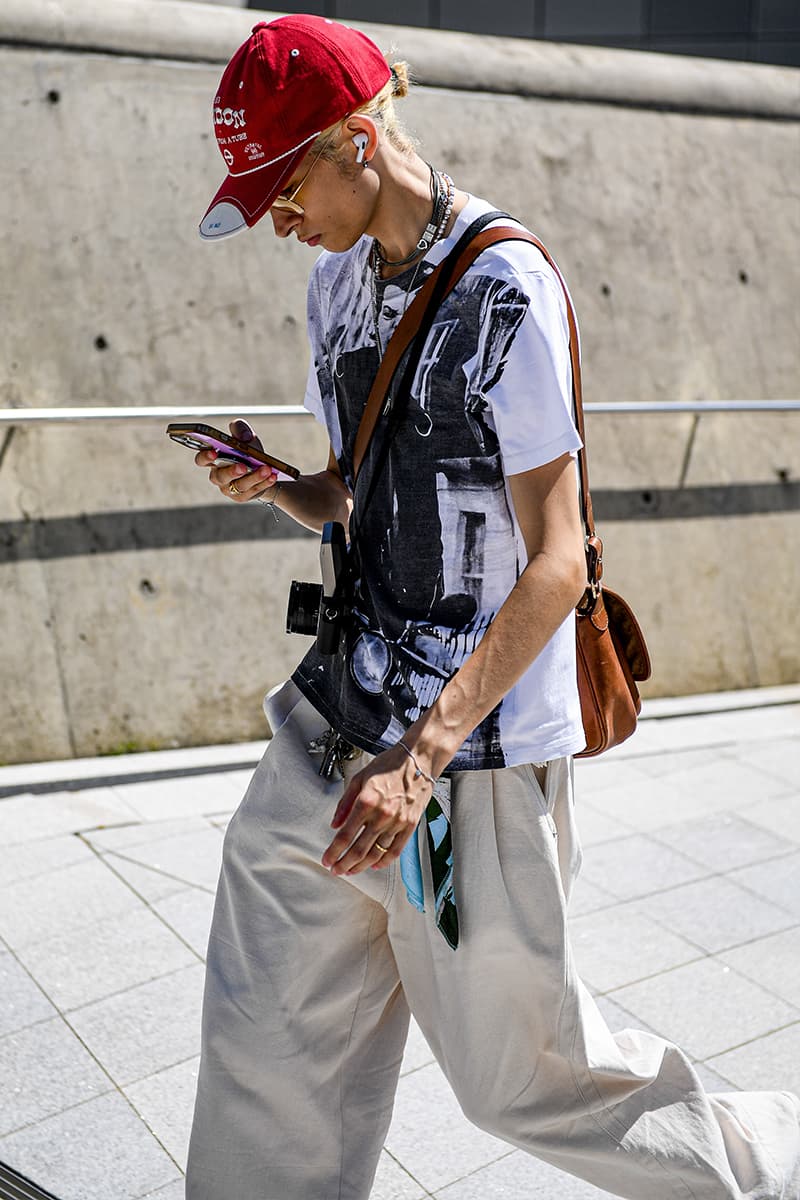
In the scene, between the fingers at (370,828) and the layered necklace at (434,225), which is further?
the layered necklace at (434,225)

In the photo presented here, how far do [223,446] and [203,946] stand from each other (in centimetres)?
163

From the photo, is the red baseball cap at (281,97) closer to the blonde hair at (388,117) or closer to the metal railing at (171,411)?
the blonde hair at (388,117)

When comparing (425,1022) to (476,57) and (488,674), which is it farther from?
(476,57)

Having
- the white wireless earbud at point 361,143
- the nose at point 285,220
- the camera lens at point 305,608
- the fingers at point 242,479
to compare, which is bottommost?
the camera lens at point 305,608

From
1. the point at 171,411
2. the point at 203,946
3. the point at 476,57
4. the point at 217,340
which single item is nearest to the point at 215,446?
the point at 203,946

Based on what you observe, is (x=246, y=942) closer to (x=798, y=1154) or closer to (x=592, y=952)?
(x=798, y=1154)

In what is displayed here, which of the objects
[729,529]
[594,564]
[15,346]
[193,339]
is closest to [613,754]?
[729,529]

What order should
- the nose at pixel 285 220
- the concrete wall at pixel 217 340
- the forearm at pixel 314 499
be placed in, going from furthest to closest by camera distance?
the concrete wall at pixel 217 340 < the forearm at pixel 314 499 < the nose at pixel 285 220

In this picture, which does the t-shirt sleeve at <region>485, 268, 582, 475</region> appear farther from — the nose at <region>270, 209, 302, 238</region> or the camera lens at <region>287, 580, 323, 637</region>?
the camera lens at <region>287, 580, 323, 637</region>

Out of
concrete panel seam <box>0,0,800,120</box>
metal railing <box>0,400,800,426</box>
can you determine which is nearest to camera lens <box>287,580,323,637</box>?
metal railing <box>0,400,800,426</box>

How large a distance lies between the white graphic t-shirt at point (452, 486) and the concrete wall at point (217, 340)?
8.84 feet

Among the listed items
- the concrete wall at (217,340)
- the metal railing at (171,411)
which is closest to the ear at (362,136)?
the metal railing at (171,411)

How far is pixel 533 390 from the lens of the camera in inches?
62.2

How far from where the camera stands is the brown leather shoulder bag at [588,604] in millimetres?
1653
